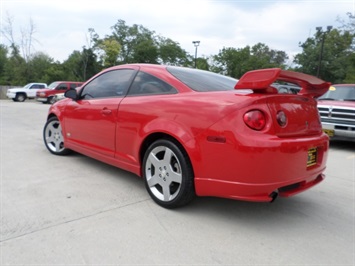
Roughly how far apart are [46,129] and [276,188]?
4048 millimetres

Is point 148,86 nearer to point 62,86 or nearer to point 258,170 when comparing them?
point 258,170

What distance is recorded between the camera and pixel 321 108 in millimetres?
7145

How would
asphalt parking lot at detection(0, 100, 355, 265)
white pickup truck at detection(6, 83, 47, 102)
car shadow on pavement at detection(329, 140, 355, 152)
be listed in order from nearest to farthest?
asphalt parking lot at detection(0, 100, 355, 265), car shadow on pavement at detection(329, 140, 355, 152), white pickup truck at detection(6, 83, 47, 102)

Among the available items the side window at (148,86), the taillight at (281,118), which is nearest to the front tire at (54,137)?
the side window at (148,86)

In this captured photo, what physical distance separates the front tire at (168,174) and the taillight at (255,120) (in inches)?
27.4

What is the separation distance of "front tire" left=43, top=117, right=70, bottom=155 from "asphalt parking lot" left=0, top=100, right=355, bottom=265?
868mm

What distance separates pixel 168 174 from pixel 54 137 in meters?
2.85

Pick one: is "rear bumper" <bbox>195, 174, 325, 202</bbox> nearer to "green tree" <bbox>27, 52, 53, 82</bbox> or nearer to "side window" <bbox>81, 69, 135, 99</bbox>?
"side window" <bbox>81, 69, 135, 99</bbox>

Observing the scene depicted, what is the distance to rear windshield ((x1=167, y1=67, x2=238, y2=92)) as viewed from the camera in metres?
3.08

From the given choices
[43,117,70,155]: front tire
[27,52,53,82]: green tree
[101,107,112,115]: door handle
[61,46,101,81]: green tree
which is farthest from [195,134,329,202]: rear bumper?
[27,52,53,82]: green tree

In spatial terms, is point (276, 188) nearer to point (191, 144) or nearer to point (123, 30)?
point (191, 144)

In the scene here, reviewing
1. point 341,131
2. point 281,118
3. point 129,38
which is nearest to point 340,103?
point 341,131

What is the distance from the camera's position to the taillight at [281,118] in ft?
8.31

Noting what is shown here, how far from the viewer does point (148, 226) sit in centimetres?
263
